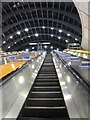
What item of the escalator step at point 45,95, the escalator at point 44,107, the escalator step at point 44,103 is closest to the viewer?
the escalator at point 44,107

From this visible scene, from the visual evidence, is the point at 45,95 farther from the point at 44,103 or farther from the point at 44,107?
the point at 44,107

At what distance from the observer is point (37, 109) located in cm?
409

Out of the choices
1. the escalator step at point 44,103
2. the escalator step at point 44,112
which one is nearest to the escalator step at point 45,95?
the escalator step at point 44,103

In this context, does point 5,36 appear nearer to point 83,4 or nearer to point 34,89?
point 83,4

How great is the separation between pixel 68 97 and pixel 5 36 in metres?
46.9

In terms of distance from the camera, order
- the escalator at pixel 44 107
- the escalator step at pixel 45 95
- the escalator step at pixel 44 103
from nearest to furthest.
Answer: the escalator at pixel 44 107 → the escalator step at pixel 44 103 → the escalator step at pixel 45 95

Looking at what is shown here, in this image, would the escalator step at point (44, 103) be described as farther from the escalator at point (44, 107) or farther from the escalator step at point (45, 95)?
the escalator step at point (45, 95)

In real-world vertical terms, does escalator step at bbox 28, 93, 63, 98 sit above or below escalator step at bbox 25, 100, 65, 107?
above

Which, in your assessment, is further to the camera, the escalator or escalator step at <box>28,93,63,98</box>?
escalator step at <box>28,93,63,98</box>

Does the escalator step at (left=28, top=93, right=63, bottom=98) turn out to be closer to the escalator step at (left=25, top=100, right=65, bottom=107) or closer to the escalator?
the escalator

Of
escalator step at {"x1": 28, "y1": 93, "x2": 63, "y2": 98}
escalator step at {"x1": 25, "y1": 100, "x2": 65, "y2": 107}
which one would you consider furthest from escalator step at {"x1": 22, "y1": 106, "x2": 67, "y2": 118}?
escalator step at {"x1": 28, "y1": 93, "x2": 63, "y2": 98}

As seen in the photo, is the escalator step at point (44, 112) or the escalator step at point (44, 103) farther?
the escalator step at point (44, 103)

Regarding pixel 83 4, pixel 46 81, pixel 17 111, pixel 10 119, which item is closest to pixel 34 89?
pixel 46 81

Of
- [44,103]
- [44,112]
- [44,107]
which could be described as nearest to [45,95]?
[44,103]
